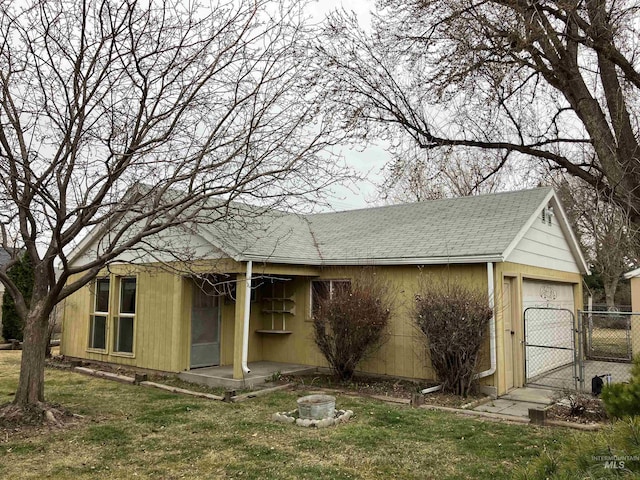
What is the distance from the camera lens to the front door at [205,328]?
1082 cm

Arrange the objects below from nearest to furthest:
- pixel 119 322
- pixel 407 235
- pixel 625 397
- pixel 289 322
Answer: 1. pixel 625 397
2. pixel 407 235
3. pixel 289 322
4. pixel 119 322

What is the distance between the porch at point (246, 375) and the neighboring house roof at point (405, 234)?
232cm

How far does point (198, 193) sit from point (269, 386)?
416 centimetres

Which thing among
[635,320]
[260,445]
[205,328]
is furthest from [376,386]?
[635,320]

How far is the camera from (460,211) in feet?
37.4

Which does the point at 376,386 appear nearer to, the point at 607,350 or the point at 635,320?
the point at 635,320

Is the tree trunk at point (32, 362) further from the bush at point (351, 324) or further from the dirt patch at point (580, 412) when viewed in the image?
the dirt patch at point (580, 412)

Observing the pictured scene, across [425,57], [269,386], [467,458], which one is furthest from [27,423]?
[425,57]

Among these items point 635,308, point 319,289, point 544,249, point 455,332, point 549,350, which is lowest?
point 549,350

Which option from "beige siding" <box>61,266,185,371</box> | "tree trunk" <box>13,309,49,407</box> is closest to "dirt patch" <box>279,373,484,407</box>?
"beige siding" <box>61,266,185,371</box>

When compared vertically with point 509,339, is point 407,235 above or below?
above

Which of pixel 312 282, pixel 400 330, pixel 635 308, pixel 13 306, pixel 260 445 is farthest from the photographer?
pixel 13 306

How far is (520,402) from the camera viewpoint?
8.19 metres

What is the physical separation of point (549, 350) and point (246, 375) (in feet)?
22.8
